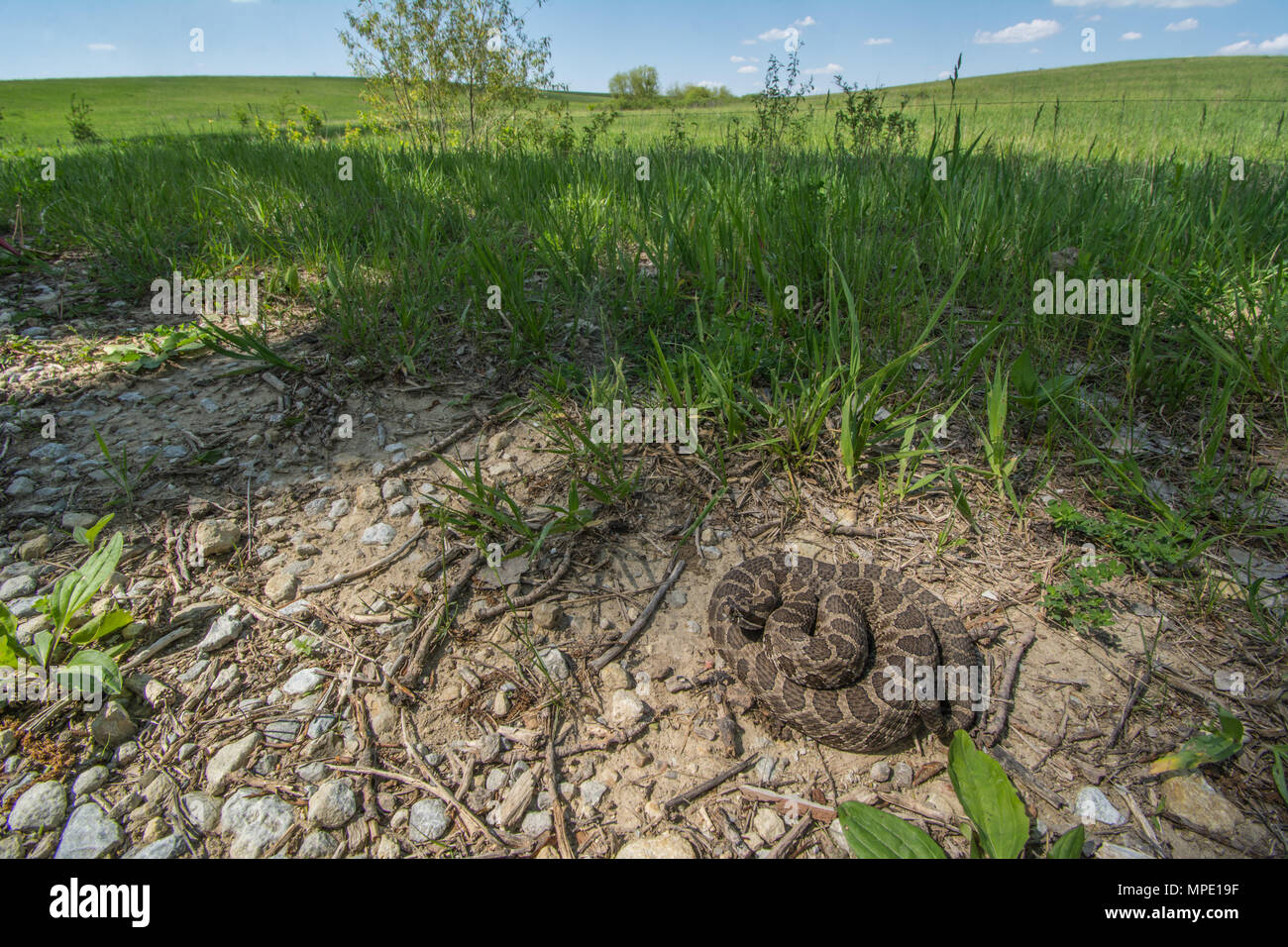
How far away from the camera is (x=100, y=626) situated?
97.8 inches

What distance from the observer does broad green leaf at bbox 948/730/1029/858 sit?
1.89 metres

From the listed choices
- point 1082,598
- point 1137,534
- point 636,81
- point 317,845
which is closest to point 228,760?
point 317,845

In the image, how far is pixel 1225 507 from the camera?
9.91ft

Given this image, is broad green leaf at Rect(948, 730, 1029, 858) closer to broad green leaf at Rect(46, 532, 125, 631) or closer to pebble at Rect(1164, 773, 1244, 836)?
pebble at Rect(1164, 773, 1244, 836)

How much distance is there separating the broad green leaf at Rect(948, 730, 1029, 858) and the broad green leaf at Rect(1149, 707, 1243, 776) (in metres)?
0.62

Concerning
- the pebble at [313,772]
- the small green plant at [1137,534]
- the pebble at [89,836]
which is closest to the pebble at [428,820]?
the pebble at [313,772]

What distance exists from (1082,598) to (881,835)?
1.59 m

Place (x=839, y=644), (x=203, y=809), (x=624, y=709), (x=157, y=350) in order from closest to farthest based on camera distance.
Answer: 1. (x=203, y=809)
2. (x=624, y=709)
3. (x=839, y=644)
4. (x=157, y=350)

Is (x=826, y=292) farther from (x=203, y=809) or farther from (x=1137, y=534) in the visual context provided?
(x=203, y=809)

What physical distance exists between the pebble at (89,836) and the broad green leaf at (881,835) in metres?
2.35

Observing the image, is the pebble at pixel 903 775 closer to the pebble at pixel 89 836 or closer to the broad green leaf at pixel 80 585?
the pebble at pixel 89 836

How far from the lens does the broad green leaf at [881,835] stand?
1.88 m

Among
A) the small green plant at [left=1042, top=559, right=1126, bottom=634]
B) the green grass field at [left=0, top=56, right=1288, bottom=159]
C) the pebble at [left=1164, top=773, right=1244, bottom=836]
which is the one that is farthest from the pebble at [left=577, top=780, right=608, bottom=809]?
the green grass field at [left=0, top=56, right=1288, bottom=159]

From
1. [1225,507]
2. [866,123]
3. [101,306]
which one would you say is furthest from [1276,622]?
[101,306]
